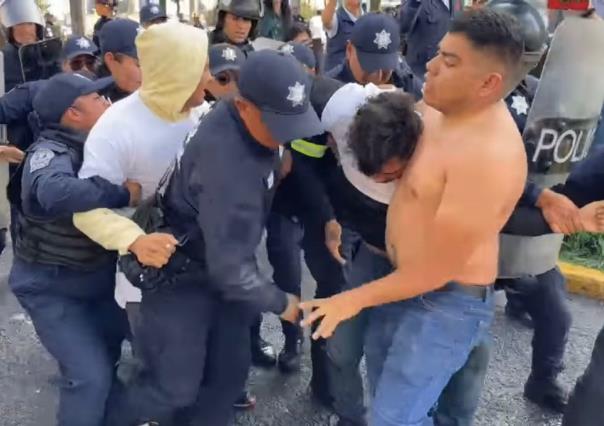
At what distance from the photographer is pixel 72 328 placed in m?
2.68

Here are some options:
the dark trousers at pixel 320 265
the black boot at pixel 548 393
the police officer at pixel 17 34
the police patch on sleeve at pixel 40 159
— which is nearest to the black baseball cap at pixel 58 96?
the police patch on sleeve at pixel 40 159

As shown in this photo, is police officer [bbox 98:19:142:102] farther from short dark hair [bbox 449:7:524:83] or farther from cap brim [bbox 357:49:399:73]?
short dark hair [bbox 449:7:524:83]

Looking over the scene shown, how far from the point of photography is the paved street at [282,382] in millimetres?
3312

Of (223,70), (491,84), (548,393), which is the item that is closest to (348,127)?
(491,84)

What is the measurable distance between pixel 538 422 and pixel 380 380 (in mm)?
1310

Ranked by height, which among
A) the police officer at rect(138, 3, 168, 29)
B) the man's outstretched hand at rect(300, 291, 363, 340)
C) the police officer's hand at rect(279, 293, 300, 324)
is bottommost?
the police officer's hand at rect(279, 293, 300, 324)

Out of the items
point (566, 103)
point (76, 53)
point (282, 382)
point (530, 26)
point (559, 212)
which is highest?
point (530, 26)

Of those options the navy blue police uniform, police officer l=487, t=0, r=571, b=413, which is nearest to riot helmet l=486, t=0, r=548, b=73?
police officer l=487, t=0, r=571, b=413

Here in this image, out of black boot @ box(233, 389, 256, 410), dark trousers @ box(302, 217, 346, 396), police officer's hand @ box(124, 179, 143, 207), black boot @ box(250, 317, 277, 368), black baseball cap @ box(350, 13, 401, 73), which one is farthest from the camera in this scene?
black boot @ box(250, 317, 277, 368)

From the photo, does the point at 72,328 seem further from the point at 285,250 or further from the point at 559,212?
the point at 559,212

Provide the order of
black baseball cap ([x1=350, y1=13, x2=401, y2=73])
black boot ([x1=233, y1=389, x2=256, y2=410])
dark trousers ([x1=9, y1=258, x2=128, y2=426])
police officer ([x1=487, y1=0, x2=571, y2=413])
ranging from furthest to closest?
black baseball cap ([x1=350, y1=13, x2=401, y2=73]), black boot ([x1=233, y1=389, x2=256, y2=410]), police officer ([x1=487, y1=0, x2=571, y2=413]), dark trousers ([x1=9, y1=258, x2=128, y2=426])

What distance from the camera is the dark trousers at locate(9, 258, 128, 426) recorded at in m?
2.65

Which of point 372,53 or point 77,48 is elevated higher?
point 372,53

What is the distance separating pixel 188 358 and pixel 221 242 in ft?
1.80
